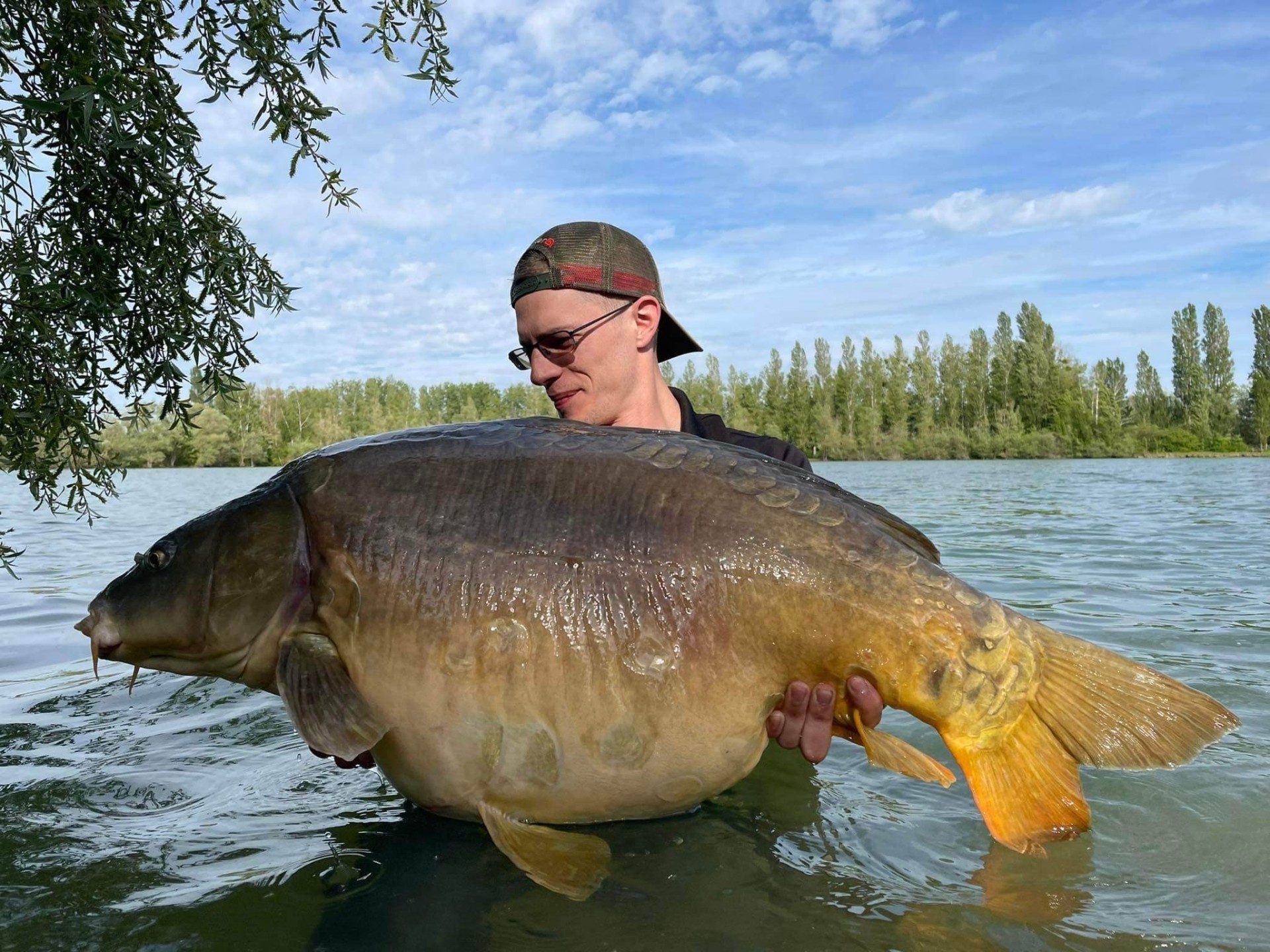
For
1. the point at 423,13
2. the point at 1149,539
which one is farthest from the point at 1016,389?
the point at 423,13

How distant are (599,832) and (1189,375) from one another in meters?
77.6

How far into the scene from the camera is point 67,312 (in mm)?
4246

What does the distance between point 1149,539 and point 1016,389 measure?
61318 millimetres

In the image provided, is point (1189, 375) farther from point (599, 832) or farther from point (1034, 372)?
point (599, 832)

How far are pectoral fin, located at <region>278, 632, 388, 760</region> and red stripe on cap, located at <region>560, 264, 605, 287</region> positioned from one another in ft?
5.40

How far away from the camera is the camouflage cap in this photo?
135 inches

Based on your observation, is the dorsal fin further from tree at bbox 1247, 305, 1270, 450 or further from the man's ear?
tree at bbox 1247, 305, 1270, 450

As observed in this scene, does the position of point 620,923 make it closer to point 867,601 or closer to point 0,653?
point 867,601

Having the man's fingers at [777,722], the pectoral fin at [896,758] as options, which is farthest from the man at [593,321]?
the pectoral fin at [896,758]

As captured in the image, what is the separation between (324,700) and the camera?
7.52 feet

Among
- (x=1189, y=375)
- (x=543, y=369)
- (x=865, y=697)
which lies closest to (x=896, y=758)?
(x=865, y=697)

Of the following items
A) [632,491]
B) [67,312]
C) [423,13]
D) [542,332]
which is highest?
[423,13]

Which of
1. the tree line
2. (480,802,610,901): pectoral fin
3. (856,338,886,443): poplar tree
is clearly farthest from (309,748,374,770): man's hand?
(856,338,886,443): poplar tree

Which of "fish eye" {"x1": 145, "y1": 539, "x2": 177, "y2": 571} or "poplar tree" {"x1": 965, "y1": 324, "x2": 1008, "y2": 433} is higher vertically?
"poplar tree" {"x1": 965, "y1": 324, "x2": 1008, "y2": 433}
